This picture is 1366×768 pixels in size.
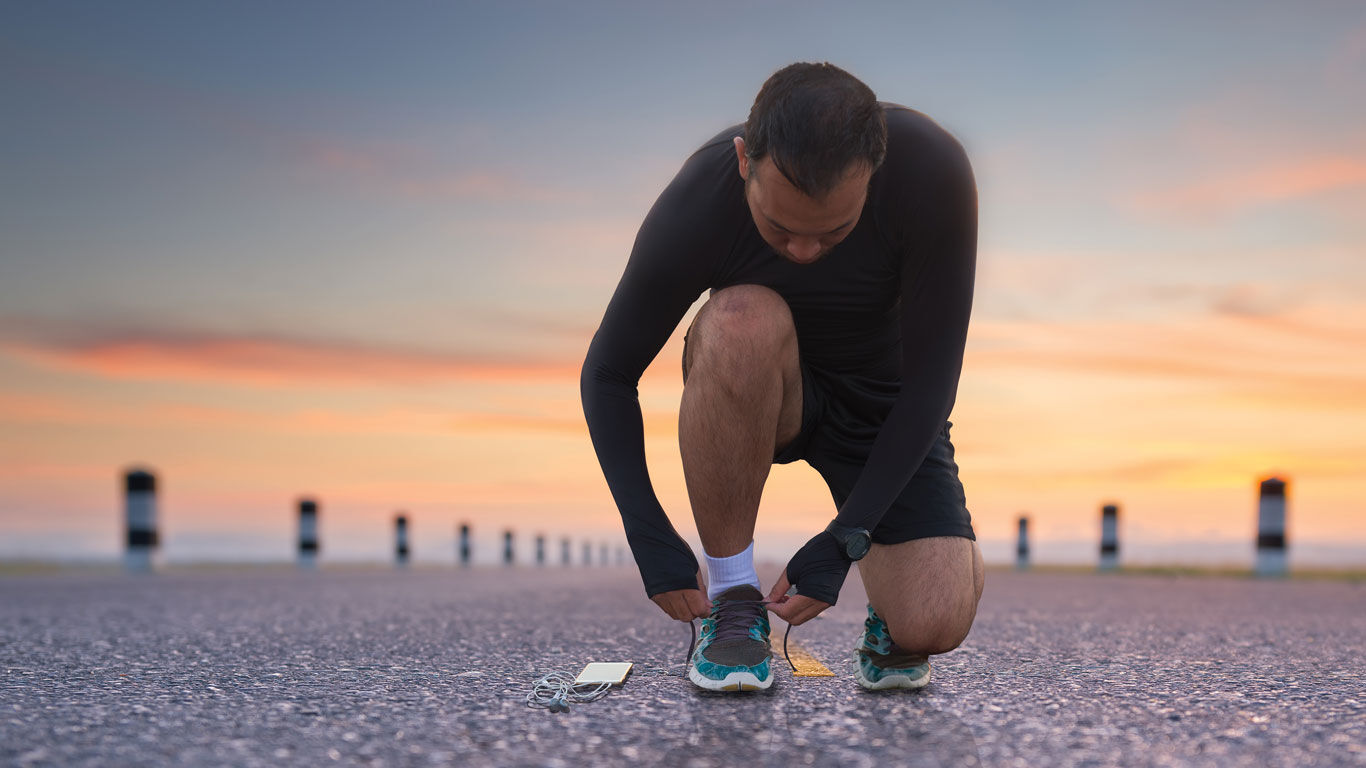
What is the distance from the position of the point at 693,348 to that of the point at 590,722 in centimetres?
105

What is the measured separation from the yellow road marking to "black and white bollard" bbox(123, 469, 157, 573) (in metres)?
7.62

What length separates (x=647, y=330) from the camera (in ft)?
8.91

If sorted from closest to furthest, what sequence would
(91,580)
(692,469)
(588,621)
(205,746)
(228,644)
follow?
(205,746) → (692,469) → (228,644) → (588,621) → (91,580)

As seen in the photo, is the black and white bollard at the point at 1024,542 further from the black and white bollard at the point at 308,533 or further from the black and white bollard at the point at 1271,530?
the black and white bollard at the point at 308,533

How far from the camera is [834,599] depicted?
249 centimetres

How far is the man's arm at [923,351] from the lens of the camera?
8.52ft

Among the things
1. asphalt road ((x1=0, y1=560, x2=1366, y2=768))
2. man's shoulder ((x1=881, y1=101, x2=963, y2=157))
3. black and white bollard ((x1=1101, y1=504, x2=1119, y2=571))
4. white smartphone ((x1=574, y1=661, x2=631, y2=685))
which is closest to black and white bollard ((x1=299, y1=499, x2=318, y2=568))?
asphalt road ((x1=0, y1=560, x2=1366, y2=768))

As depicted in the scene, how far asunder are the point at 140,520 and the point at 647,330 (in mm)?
8546

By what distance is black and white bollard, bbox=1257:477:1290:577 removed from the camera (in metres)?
10.1

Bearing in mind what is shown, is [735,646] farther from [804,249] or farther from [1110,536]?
[1110,536]

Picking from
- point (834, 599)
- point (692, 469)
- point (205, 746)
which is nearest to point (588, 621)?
point (692, 469)

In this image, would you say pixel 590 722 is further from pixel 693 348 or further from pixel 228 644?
pixel 228 644

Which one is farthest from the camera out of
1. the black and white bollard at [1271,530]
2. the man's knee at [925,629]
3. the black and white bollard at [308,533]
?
the black and white bollard at [308,533]

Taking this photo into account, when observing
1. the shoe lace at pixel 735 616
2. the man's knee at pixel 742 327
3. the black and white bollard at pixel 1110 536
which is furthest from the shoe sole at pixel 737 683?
the black and white bollard at pixel 1110 536
